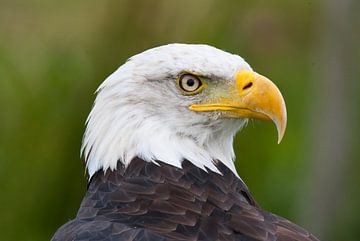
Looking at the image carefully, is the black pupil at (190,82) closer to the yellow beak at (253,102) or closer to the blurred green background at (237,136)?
the yellow beak at (253,102)

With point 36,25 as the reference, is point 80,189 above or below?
below

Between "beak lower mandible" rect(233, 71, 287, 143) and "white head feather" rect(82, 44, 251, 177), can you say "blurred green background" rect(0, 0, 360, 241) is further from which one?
"beak lower mandible" rect(233, 71, 287, 143)

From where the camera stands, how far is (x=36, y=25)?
12453 millimetres

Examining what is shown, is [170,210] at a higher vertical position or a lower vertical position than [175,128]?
lower

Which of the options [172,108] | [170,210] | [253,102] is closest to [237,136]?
[172,108]

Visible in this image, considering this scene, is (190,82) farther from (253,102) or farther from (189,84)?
(253,102)

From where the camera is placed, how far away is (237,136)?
34.2ft

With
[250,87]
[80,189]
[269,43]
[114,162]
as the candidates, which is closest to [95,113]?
[114,162]

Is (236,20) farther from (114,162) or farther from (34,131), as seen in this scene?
(114,162)

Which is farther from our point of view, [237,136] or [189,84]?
[237,136]

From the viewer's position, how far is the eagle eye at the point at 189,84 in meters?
6.91

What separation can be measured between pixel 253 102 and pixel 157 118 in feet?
1.93

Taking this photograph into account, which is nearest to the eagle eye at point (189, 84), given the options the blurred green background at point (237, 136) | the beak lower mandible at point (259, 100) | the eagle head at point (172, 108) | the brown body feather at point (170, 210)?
the eagle head at point (172, 108)

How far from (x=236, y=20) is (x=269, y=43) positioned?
2.08 feet
